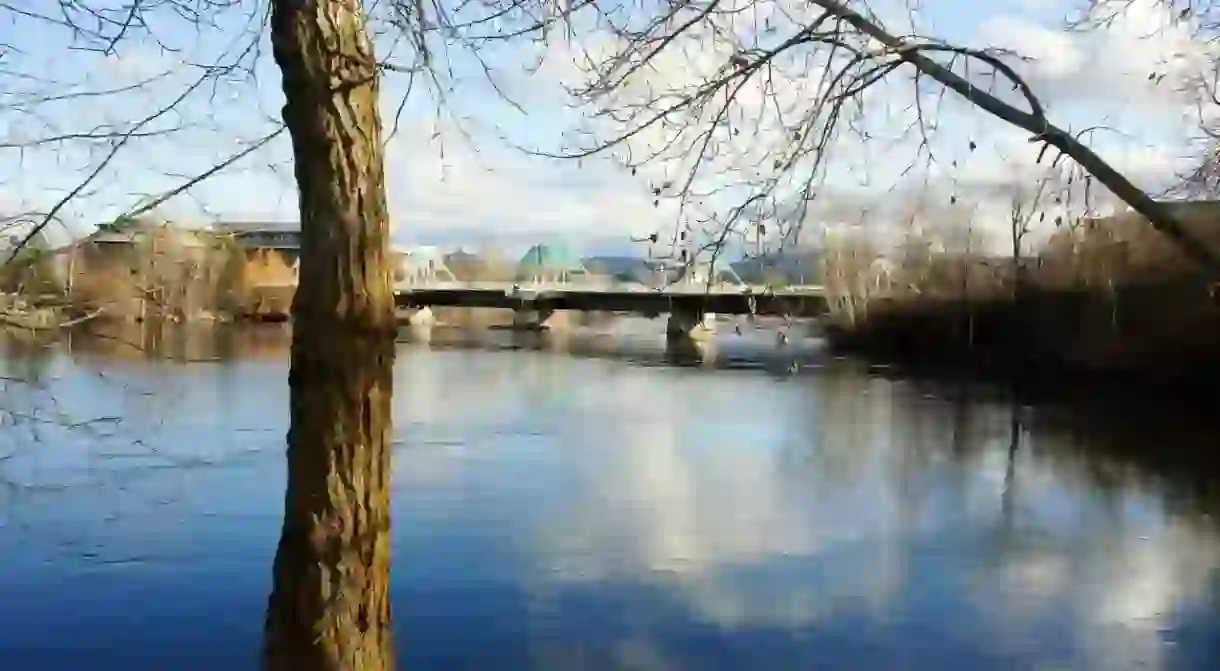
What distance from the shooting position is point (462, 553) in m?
11.6

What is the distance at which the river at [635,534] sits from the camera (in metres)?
9.02

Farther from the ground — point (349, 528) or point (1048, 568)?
point (349, 528)

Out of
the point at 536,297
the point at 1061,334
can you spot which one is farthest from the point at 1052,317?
the point at 536,297

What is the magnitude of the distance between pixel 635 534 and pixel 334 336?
984 cm

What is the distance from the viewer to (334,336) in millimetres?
3082

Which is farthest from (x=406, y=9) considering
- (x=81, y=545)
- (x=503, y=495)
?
(x=503, y=495)

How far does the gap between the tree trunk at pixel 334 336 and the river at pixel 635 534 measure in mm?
3002

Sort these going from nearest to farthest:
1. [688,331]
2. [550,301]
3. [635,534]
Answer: [635,534]
[688,331]
[550,301]

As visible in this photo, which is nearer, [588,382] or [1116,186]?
[1116,186]

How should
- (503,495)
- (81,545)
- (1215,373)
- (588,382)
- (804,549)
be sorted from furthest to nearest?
(588,382), (1215,373), (503,495), (804,549), (81,545)

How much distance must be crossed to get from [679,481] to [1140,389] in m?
15.6

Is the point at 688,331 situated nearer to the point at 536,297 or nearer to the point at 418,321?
the point at 536,297

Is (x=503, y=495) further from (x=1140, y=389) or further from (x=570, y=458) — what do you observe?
(x=1140, y=389)

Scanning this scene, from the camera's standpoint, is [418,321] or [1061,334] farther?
[418,321]
